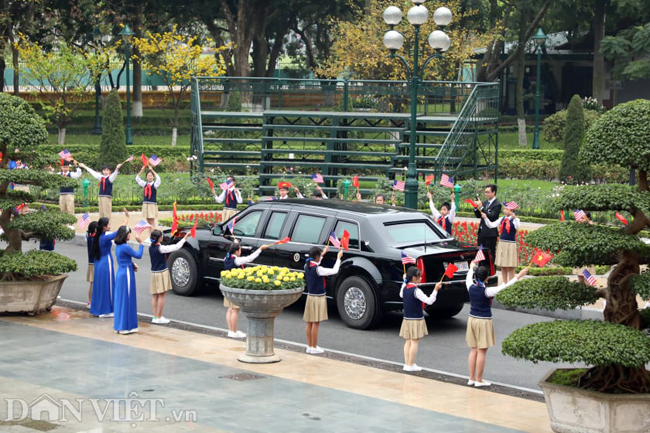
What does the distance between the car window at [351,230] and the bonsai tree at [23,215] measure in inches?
155

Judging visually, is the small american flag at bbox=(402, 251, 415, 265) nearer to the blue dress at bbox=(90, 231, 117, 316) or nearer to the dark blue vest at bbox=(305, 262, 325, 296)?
the dark blue vest at bbox=(305, 262, 325, 296)

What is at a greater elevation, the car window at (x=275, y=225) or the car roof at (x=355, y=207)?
the car roof at (x=355, y=207)

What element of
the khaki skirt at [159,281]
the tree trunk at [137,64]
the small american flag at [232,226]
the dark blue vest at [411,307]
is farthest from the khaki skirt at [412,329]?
the tree trunk at [137,64]

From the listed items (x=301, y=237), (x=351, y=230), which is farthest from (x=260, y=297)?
(x=301, y=237)

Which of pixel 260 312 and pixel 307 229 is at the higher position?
pixel 307 229

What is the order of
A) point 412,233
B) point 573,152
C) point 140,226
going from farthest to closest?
1. point 573,152
2. point 412,233
3. point 140,226

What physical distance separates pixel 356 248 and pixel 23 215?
5045 mm

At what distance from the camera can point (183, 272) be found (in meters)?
17.8

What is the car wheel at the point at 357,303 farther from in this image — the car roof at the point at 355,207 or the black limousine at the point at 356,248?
the car roof at the point at 355,207

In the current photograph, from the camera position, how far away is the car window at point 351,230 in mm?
15531

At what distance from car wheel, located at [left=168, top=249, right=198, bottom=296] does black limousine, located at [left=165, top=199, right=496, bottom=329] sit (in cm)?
4

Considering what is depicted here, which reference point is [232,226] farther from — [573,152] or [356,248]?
[573,152]

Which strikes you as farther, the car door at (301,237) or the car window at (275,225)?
the car window at (275,225)

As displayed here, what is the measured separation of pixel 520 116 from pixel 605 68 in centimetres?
1143
